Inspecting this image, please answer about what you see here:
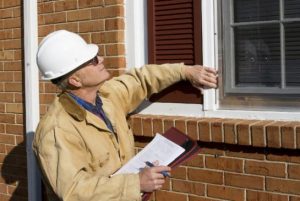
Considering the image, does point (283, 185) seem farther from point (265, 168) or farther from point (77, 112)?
point (77, 112)

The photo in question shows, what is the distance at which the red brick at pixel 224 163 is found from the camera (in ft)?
11.9

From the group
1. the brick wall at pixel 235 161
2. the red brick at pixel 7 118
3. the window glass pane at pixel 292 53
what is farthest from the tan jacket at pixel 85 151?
the red brick at pixel 7 118

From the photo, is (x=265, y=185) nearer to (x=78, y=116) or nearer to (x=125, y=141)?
(x=125, y=141)

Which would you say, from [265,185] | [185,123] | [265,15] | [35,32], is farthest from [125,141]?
[35,32]

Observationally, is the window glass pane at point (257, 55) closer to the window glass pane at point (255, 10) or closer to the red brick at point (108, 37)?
the window glass pane at point (255, 10)

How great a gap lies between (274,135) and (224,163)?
1.41 ft

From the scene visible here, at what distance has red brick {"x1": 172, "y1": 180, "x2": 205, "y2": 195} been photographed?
381 centimetres

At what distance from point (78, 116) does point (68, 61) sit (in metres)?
0.30

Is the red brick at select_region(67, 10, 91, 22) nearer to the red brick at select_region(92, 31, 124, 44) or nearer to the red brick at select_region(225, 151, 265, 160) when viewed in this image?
the red brick at select_region(92, 31, 124, 44)

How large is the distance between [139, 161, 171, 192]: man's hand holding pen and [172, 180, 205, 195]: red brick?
90cm

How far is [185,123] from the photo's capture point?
379 cm

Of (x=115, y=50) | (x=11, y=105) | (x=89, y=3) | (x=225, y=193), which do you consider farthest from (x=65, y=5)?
(x=225, y=193)

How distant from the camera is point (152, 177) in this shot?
2.93 meters

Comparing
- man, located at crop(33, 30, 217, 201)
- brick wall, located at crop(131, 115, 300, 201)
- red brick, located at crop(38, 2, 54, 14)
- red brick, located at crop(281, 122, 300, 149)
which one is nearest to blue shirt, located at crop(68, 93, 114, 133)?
man, located at crop(33, 30, 217, 201)
